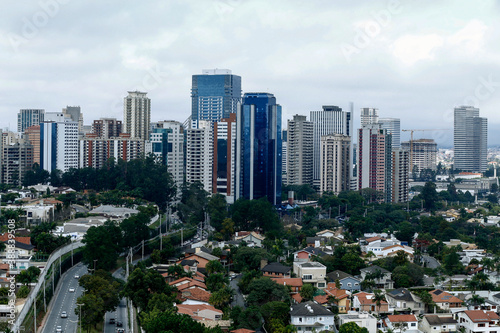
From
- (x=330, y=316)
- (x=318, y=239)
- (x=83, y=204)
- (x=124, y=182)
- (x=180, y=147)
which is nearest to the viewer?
(x=330, y=316)

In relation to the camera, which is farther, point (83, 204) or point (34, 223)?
point (83, 204)

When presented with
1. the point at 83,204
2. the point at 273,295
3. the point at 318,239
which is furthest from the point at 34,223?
the point at 273,295

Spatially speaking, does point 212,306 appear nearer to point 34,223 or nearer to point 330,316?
point 330,316

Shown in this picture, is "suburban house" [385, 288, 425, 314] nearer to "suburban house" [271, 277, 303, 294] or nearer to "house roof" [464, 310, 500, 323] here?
"house roof" [464, 310, 500, 323]

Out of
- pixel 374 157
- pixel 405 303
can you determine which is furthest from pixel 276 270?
pixel 374 157

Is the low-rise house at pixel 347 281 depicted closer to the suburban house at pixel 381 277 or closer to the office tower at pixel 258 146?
the suburban house at pixel 381 277

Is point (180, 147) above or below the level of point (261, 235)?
above

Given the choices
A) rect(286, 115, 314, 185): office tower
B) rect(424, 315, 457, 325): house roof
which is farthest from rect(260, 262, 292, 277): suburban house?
rect(286, 115, 314, 185): office tower
